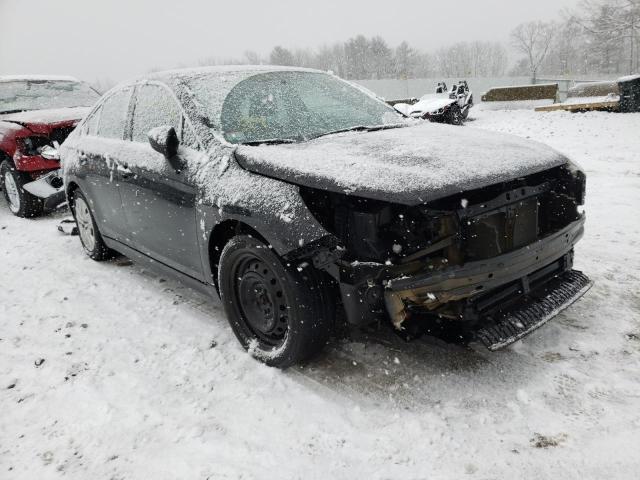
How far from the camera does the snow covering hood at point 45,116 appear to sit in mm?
6379

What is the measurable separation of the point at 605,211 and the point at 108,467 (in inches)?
199

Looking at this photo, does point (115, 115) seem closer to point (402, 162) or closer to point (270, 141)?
point (270, 141)

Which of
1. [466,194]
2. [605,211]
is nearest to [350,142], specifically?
[466,194]

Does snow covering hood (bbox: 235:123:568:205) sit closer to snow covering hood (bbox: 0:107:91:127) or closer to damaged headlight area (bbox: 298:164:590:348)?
damaged headlight area (bbox: 298:164:590:348)

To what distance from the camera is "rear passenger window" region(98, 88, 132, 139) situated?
3879mm

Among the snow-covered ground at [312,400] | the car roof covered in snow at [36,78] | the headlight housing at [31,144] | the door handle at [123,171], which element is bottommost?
the snow-covered ground at [312,400]

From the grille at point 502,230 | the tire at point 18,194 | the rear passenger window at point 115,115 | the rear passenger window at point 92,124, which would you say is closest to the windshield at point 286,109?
the rear passenger window at point 115,115

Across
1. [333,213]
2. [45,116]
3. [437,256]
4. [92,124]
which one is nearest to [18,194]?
[45,116]

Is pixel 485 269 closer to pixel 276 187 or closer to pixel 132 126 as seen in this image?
pixel 276 187

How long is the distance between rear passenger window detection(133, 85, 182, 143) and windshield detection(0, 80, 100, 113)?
15.7 ft

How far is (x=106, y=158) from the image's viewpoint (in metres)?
3.91

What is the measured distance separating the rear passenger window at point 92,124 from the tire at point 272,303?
246cm

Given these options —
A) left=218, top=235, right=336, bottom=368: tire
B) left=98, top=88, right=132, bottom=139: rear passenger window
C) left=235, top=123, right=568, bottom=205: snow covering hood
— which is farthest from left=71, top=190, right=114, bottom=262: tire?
left=235, top=123, right=568, bottom=205: snow covering hood

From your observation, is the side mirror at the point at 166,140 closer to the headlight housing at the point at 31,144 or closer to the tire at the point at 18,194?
the headlight housing at the point at 31,144
